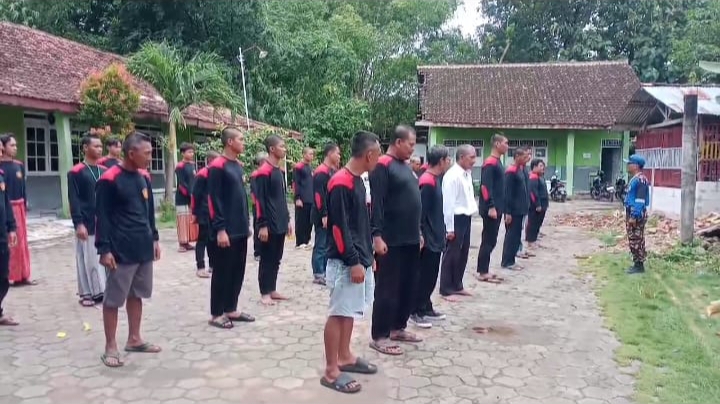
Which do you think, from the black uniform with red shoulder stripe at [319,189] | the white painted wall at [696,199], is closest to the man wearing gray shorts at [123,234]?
the black uniform with red shoulder stripe at [319,189]

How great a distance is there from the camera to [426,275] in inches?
219

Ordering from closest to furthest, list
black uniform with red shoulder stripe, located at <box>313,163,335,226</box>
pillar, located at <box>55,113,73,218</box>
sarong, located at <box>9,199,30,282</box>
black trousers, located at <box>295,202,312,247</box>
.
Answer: sarong, located at <box>9,199,30,282</box>, black uniform with red shoulder stripe, located at <box>313,163,335,226</box>, black trousers, located at <box>295,202,312,247</box>, pillar, located at <box>55,113,73,218</box>

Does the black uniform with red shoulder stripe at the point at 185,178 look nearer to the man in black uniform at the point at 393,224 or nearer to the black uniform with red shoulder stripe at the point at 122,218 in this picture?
the black uniform with red shoulder stripe at the point at 122,218

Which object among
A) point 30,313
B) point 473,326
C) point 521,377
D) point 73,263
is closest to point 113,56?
point 73,263

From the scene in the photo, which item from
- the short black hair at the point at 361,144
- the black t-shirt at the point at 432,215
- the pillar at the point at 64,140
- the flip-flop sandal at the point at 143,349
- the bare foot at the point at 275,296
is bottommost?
the flip-flop sandal at the point at 143,349

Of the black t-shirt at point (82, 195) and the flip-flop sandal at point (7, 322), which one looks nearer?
the flip-flop sandal at point (7, 322)

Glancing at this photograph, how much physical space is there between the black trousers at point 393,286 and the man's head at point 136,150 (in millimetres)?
1999

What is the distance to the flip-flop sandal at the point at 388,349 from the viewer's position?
478cm

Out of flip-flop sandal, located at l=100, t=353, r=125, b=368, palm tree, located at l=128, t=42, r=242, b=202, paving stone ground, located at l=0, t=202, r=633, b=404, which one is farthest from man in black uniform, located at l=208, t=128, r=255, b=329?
palm tree, located at l=128, t=42, r=242, b=202

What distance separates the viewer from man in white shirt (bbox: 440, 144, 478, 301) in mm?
6629

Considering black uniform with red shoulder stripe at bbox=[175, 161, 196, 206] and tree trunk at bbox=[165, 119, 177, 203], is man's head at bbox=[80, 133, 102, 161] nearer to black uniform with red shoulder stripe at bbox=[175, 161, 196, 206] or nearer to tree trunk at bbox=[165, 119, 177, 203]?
black uniform with red shoulder stripe at bbox=[175, 161, 196, 206]

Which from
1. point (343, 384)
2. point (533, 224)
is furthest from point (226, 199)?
point (533, 224)

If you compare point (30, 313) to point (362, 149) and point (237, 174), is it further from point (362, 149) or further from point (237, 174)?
point (362, 149)

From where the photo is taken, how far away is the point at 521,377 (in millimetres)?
4379
